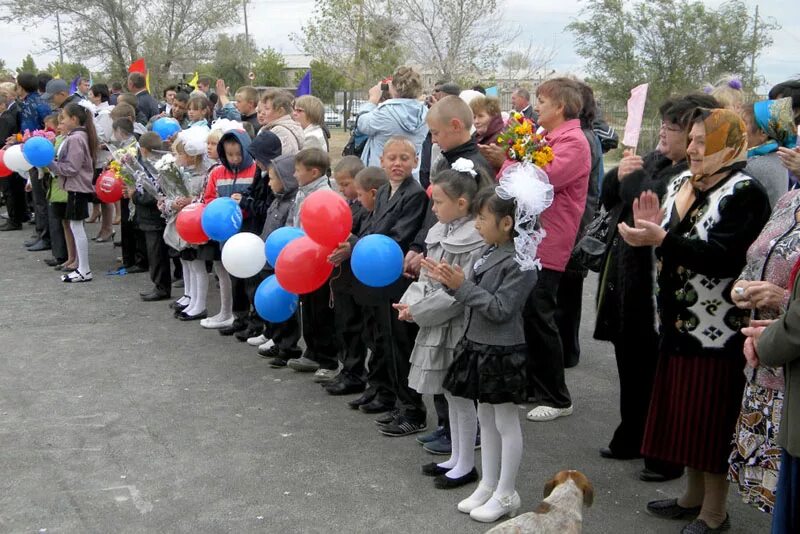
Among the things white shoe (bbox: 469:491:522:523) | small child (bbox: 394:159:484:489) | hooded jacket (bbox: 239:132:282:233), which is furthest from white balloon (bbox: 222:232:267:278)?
white shoe (bbox: 469:491:522:523)

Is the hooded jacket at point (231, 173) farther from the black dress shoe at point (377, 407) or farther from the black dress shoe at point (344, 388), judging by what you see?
the black dress shoe at point (377, 407)

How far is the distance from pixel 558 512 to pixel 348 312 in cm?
292

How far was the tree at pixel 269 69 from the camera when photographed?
44750 millimetres

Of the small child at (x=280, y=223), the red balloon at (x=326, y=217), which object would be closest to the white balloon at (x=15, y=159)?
the small child at (x=280, y=223)

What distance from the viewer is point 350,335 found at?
6.06 metres

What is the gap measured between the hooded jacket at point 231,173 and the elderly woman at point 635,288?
3.51m

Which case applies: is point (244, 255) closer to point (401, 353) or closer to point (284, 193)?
point (284, 193)

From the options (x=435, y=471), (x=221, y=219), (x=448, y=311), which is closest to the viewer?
(x=448, y=311)

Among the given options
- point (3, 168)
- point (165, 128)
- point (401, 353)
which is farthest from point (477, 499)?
point (3, 168)

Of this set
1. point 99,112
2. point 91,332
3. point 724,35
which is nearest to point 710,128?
point 91,332

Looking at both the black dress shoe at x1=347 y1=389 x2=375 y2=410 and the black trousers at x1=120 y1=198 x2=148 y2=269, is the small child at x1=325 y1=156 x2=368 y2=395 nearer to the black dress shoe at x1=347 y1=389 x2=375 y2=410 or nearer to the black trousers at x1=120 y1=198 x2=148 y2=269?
the black dress shoe at x1=347 y1=389 x2=375 y2=410

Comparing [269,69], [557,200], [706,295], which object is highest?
[269,69]

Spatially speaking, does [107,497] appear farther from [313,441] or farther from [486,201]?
[486,201]

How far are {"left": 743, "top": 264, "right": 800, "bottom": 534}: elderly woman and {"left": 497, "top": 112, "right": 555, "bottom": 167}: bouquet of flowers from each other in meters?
1.62
